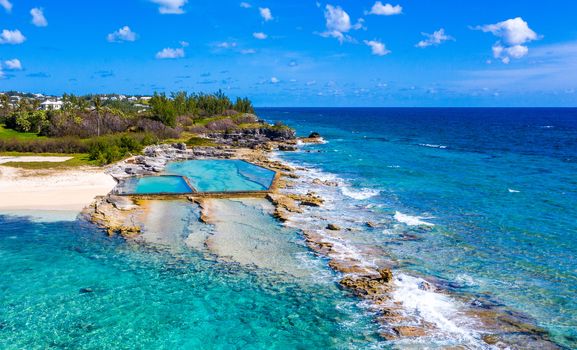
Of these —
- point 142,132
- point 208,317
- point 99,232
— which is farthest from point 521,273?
point 142,132

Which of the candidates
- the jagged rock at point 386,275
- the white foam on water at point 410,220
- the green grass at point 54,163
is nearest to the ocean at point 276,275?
the white foam on water at point 410,220

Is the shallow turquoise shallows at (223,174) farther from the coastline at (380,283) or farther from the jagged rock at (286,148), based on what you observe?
the jagged rock at (286,148)

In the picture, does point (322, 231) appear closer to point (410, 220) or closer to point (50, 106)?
point (410, 220)

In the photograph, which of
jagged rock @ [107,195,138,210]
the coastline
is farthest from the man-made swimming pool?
the coastline

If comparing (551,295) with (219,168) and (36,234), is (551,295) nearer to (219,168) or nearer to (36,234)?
(36,234)

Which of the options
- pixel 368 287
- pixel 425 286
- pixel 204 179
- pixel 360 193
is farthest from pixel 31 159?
pixel 425 286

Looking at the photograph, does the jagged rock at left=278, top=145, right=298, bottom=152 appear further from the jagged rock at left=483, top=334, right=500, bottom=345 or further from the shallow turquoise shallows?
the jagged rock at left=483, top=334, right=500, bottom=345

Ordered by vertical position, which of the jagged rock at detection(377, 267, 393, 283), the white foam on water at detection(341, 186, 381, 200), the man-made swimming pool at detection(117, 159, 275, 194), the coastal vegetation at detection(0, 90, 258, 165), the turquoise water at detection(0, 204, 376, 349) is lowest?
the turquoise water at detection(0, 204, 376, 349)
